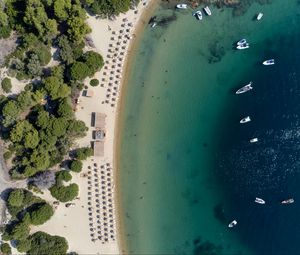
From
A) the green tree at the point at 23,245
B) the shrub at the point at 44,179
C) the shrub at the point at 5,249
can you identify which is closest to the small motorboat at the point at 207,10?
the shrub at the point at 44,179

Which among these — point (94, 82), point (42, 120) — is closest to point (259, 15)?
point (94, 82)

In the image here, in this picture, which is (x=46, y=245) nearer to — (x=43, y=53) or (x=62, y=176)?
(x=62, y=176)

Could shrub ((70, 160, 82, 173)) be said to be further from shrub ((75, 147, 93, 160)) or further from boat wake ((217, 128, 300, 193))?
boat wake ((217, 128, 300, 193))

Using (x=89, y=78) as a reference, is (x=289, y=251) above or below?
below

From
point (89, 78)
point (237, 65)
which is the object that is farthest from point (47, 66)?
point (237, 65)

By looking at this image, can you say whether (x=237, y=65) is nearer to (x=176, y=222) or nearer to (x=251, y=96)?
(x=251, y=96)

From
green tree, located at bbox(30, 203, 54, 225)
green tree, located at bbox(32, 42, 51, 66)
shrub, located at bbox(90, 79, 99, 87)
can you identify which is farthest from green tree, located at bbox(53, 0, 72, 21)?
green tree, located at bbox(30, 203, 54, 225)

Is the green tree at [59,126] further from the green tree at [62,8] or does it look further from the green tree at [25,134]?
the green tree at [62,8]

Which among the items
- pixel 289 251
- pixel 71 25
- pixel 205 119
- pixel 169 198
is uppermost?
pixel 71 25
